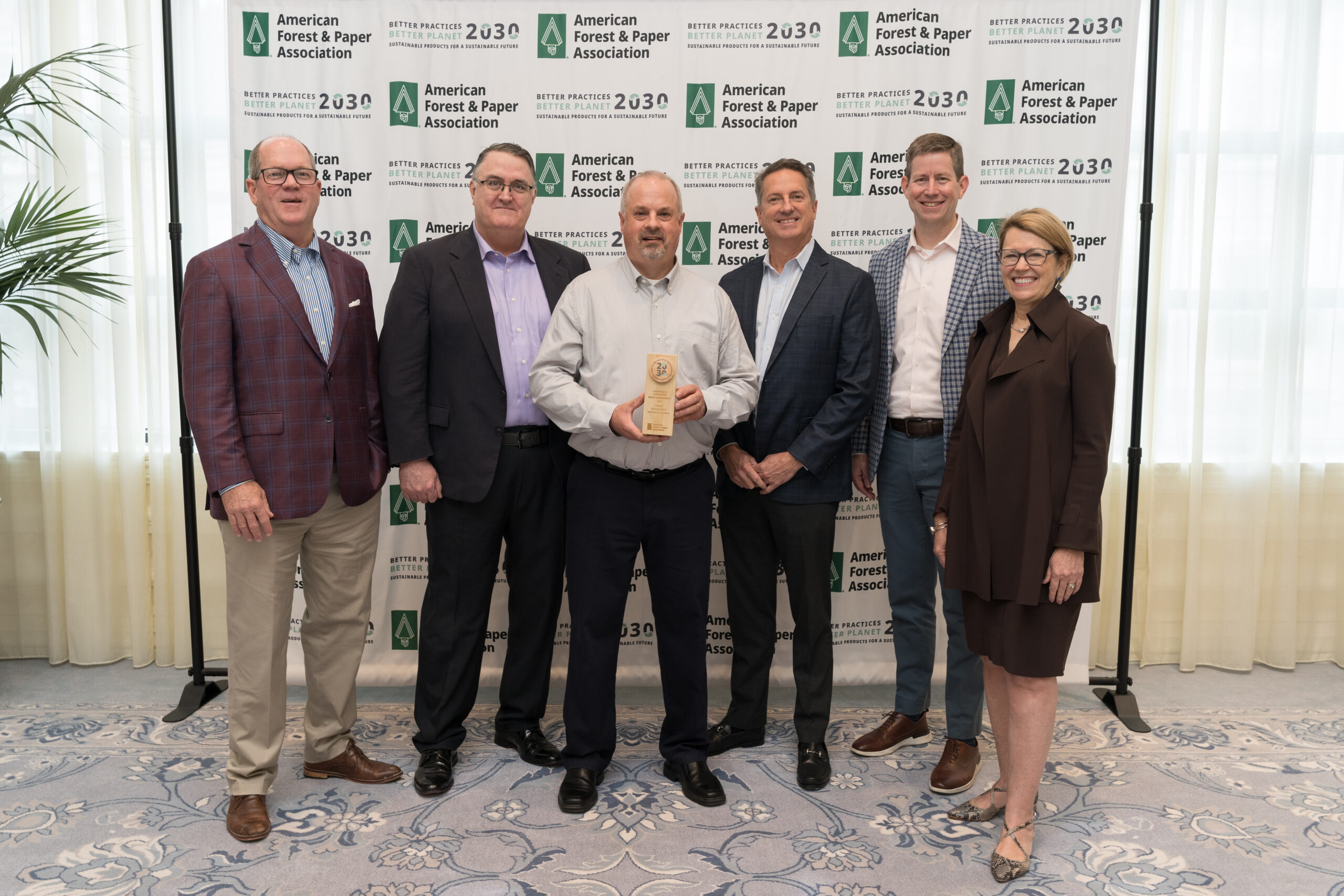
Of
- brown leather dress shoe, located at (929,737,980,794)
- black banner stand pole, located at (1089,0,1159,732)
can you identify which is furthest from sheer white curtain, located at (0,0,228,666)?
black banner stand pole, located at (1089,0,1159,732)

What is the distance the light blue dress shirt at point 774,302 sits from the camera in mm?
2850

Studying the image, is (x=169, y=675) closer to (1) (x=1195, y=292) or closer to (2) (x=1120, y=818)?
(2) (x=1120, y=818)

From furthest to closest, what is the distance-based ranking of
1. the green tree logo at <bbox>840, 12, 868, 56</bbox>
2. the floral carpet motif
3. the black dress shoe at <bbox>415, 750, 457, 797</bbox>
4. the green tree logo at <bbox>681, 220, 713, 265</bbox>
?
the green tree logo at <bbox>681, 220, 713, 265</bbox>, the green tree logo at <bbox>840, 12, 868, 56</bbox>, the black dress shoe at <bbox>415, 750, 457, 797</bbox>, the floral carpet motif

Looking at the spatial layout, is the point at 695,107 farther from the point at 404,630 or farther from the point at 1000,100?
the point at 404,630

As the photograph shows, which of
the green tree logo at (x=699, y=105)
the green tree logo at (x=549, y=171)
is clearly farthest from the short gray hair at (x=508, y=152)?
→ the green tree logo at (x=699, y=105)

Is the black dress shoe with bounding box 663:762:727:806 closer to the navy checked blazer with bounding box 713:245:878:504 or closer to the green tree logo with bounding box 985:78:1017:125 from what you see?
the navy checked blazer with bounding box 713:245:878:504

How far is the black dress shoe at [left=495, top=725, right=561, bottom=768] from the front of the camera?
293cm

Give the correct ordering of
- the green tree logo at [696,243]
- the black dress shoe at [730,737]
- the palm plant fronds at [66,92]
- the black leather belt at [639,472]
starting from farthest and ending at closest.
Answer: the palm plant fronds at [66,92] → the green tree logo at [696,243] → the black dress shoe at [730,737] → the black leather belt at [639,472]

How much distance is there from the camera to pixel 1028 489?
7.33ft

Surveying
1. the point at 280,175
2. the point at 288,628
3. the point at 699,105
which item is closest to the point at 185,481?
the point at 288,628

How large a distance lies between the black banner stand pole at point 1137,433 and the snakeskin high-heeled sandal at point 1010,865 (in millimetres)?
1221

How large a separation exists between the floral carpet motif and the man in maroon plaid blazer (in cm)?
26

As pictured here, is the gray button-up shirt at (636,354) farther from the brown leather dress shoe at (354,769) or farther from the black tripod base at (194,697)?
the black tripod base at (194,697)

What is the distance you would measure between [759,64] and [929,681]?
2407mm
